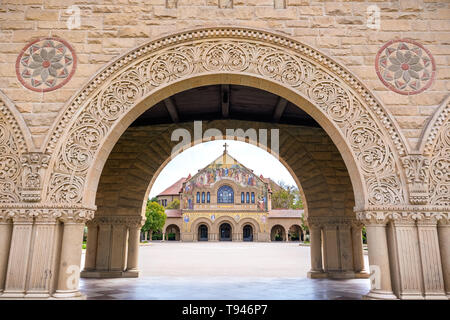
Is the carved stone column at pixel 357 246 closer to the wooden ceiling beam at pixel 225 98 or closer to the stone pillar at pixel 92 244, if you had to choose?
the wooden ceiling beam at pixel 225 98

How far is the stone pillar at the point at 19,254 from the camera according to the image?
449 cm

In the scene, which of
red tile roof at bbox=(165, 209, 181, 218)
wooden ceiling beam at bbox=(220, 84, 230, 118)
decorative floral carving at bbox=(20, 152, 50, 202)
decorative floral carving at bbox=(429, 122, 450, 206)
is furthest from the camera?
red tile roof at bbox=(165, 209, 181, 218)

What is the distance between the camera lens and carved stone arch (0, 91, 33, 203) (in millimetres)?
4820

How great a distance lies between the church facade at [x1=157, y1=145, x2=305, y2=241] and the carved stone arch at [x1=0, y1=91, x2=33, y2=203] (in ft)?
127

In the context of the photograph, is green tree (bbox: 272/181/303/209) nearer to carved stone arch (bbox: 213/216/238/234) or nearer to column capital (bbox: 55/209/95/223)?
carved stone arch (bbox: 213/216/238/234)

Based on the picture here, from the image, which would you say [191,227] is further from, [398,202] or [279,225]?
[398,202]

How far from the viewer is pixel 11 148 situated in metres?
4.99

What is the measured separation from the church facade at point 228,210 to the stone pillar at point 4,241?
1529 inches

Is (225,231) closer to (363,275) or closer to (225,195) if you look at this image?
(225,195)

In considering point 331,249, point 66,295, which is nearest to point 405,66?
point 331,249

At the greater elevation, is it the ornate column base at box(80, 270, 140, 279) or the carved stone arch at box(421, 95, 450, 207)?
the carved stone arch at box(421, 95, 450, 207)

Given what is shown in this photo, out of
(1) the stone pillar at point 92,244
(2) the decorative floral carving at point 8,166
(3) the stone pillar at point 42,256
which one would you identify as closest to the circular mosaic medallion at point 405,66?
(3) the stone pillar at point 42,256

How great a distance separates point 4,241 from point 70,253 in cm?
96

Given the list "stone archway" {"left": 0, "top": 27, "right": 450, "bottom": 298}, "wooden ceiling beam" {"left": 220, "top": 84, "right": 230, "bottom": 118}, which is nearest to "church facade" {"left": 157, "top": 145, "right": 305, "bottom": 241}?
"wooden ceiling beam" {"left": 220, "top": 84, "right": 230, "bottom": 118}
